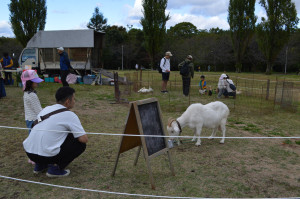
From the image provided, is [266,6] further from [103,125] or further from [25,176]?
[25,176]

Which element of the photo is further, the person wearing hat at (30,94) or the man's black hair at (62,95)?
the person wearing hat at (30,94)

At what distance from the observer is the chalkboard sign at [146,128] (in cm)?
360

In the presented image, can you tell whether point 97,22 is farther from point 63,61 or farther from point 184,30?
point 63,61

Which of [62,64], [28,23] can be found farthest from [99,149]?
[28,23]

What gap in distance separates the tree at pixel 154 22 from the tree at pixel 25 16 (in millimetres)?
13342

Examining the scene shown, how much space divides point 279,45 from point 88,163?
116ft

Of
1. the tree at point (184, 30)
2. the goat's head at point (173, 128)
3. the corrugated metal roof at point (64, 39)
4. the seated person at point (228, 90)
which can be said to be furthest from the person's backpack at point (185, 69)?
the tree at point (184, 30)

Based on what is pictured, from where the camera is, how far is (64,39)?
730 inches

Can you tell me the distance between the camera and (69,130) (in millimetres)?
3701

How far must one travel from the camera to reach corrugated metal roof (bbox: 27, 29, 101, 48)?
59.5ft

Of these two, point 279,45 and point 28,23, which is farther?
point 279,45

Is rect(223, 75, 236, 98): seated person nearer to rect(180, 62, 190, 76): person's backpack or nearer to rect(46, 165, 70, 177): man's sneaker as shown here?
rect(180, 62, 190, 76): person's backpack

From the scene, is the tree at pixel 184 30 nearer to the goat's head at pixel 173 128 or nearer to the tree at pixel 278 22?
the tree at pixel 278 22

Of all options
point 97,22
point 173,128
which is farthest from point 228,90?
point 97,22
